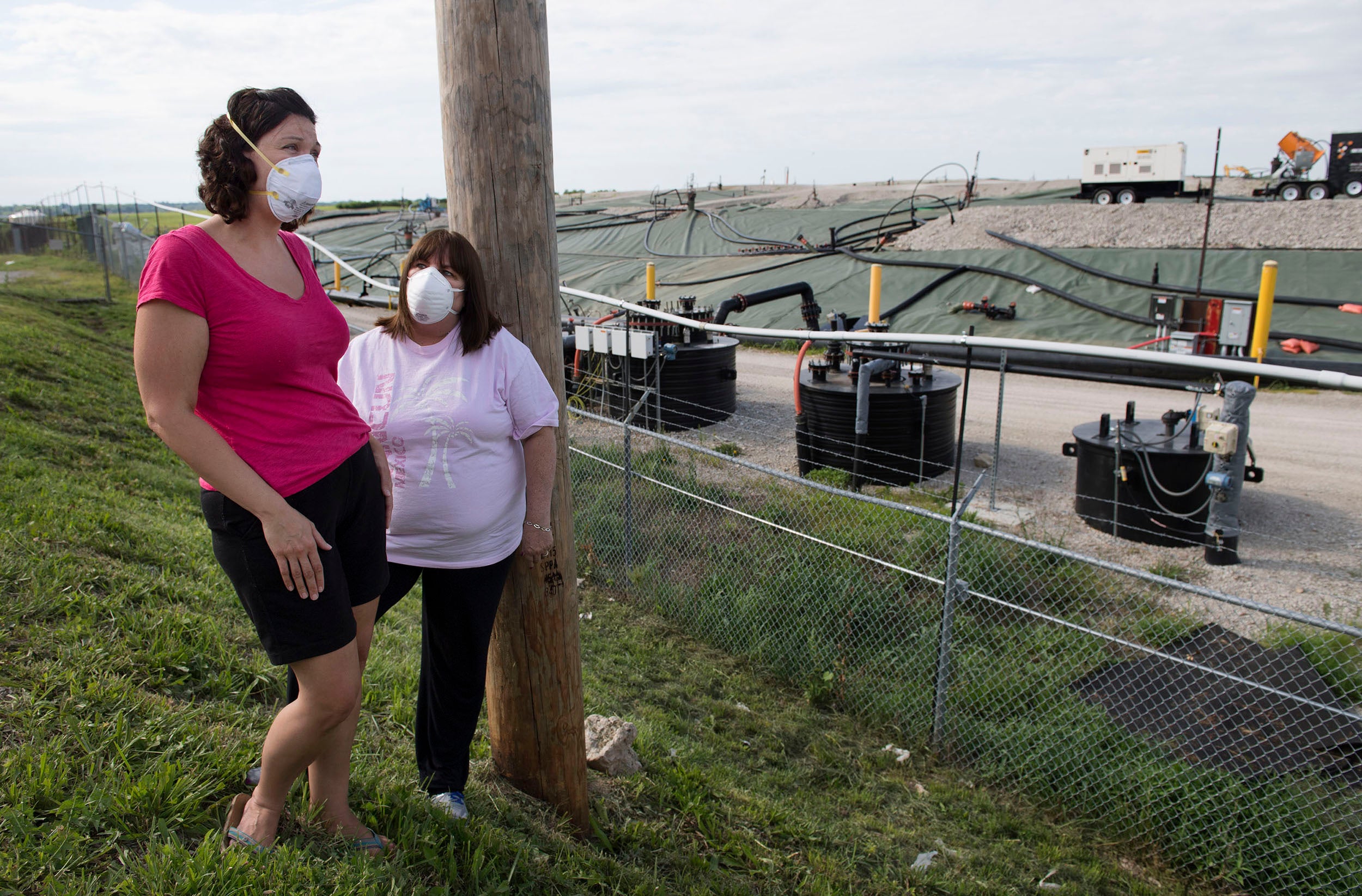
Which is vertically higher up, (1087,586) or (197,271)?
(197,271)

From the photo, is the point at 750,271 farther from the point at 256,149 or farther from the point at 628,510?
the point at 256,149

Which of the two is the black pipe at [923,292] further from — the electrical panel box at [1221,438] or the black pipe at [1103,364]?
the electrical panel box at [1221,438]

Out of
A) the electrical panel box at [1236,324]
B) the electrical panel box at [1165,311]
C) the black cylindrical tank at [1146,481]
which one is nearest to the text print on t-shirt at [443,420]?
the black cylindrical tank at [1146,481]

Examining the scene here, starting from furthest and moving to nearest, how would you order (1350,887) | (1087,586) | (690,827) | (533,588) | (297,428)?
1. (1087,586)
2. (1350,887)
3. (690,827)
4. (533,588)
5. (297,428)

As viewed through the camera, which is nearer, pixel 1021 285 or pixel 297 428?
pixel 297 428

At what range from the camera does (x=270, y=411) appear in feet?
6.48

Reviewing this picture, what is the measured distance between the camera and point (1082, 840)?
3.57 metres

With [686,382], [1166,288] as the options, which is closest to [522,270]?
[686,382]

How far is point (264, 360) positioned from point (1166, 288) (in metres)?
16.5

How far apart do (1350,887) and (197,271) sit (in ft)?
13.9

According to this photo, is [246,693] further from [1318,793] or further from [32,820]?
[1318,793]

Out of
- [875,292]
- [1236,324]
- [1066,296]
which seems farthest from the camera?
[1066,296]

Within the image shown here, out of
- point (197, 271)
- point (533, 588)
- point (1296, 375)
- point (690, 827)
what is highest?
point (197, 271)

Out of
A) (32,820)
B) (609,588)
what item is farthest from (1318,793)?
(32,820)
